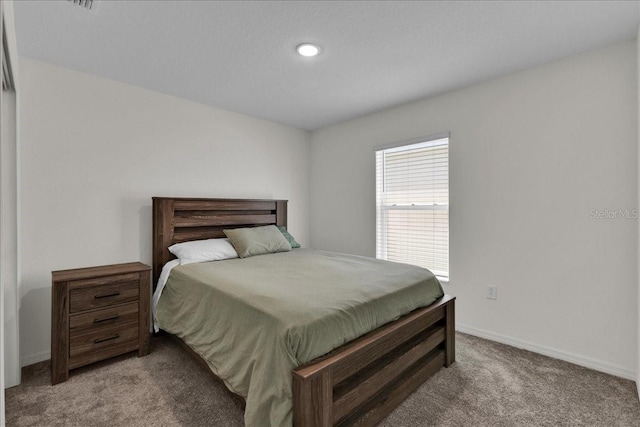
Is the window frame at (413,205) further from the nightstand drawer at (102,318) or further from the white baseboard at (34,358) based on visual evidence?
the white baseboard at (34,358)

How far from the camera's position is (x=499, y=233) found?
2785mm

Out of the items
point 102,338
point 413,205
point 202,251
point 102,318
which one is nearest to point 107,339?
point 102,338

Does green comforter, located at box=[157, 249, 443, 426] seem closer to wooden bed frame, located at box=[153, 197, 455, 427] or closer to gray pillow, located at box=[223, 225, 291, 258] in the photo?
wooden bed frame, located at box=[153, 197, 455, 427]

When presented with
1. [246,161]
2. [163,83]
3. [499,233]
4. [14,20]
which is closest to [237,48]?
A: [163,83]

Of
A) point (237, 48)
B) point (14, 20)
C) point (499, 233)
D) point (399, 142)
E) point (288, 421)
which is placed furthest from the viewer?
point (399, 142)

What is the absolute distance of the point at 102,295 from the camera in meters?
2.32

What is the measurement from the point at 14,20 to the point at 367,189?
3.19m

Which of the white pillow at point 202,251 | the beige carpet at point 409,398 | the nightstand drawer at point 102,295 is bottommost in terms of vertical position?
the beige carpet at point 409,398

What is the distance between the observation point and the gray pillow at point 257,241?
122 inches

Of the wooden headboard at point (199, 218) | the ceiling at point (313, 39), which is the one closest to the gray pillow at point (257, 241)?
the wooden headboard at point (199, 218)

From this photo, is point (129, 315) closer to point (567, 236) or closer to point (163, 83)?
point (163, 83)

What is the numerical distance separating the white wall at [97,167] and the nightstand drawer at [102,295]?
0.51m

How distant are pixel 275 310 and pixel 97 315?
156 centimetres

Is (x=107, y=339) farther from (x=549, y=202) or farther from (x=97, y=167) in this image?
(x=549, y=202)
